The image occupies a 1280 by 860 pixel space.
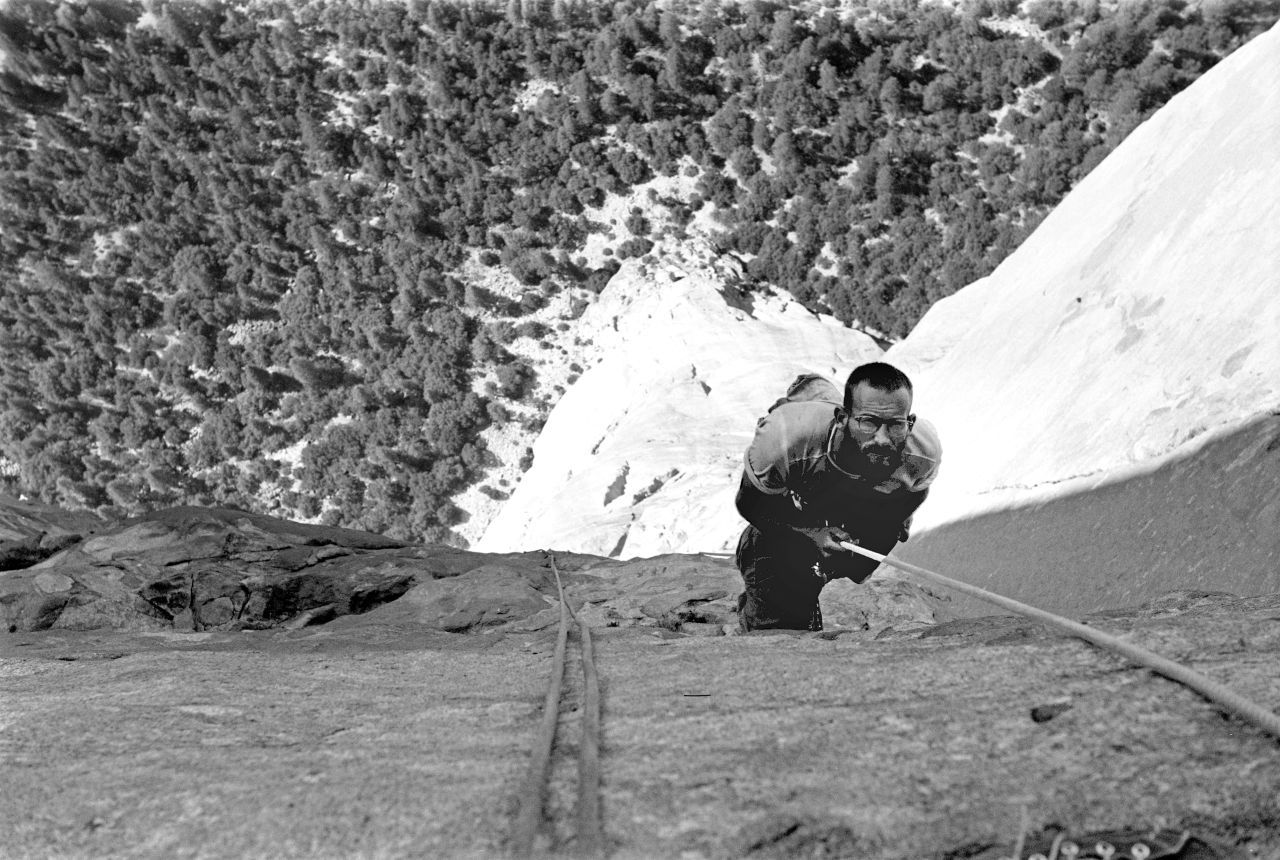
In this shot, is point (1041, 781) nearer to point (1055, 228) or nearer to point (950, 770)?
point (950, 770)

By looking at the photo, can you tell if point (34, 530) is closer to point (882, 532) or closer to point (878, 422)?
point (882, 532)

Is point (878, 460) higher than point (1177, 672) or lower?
higher

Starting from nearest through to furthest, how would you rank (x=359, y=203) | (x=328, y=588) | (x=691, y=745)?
(x=691, y=745)
(x=328, y=588)
(x=359, y=203)

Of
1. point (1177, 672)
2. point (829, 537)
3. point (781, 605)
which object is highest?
point (829, 537)

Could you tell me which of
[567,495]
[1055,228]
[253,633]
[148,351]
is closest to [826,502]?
[253,633]

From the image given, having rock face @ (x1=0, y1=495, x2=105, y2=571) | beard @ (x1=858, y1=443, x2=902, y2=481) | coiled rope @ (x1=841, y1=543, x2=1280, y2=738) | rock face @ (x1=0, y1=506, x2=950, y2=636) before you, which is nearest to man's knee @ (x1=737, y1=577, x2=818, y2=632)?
rock face @ (x1=0, y1=506, x2=950, y2=636)

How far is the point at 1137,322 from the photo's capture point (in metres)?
12.1

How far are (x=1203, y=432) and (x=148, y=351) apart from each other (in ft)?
110

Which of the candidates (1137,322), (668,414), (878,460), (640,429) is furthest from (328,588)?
(1137,322)

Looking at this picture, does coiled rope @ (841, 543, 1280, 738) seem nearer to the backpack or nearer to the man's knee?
the backpack

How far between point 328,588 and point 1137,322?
12381 millimetres

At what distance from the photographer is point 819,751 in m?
3.46

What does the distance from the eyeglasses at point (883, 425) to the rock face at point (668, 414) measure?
10.7 m

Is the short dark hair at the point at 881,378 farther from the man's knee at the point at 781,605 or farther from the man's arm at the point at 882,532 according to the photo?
the man's knee at the point at 781,605
